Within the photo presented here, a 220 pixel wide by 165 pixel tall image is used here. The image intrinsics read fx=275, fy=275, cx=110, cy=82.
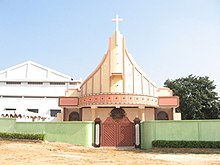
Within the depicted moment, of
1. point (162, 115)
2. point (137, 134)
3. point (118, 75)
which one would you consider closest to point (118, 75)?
point (118, 75)

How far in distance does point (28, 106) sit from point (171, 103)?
20.9 meters

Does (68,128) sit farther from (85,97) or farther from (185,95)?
(185,95)

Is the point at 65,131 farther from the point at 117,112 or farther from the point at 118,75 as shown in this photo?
the point at 118,75

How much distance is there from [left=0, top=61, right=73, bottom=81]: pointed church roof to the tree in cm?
1671

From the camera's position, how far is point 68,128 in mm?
20266

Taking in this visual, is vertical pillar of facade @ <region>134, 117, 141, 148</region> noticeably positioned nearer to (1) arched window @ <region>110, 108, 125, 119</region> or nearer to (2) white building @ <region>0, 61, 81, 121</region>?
(1) arched window @ <region>110, 108, 125, 119</region>

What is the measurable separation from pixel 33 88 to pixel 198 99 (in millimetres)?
23672

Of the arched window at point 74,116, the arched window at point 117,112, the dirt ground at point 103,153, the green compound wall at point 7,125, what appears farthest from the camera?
the arched window at point 74,116

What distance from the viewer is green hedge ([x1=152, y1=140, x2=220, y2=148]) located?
17328 mm

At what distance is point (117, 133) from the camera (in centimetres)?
2119

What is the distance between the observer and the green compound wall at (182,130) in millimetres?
17938

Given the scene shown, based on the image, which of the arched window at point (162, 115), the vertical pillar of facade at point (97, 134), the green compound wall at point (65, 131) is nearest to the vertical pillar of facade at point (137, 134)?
the vertical pillar of facade at point (97, 134)

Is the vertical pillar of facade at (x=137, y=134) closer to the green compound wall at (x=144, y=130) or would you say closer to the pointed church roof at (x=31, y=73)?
the green compound wall at (x=144, y=130)

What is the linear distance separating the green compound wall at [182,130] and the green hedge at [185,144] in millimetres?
458
